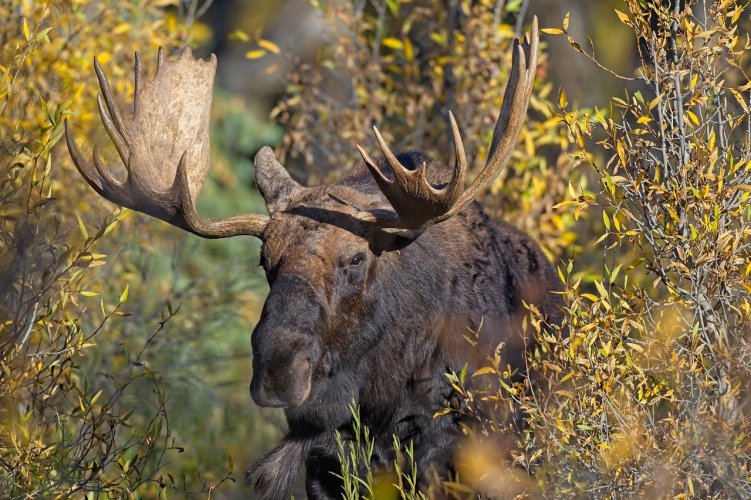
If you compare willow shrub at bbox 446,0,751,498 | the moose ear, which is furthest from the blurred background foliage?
the moose ear

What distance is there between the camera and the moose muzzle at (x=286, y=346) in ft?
15.0

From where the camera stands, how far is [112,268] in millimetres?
7754

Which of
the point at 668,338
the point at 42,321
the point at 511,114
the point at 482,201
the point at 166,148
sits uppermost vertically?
the point at 166,148

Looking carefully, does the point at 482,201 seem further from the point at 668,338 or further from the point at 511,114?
the point at 668,338

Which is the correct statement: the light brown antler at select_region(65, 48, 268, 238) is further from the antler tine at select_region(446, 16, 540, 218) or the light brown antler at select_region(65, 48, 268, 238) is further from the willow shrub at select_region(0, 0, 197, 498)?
the antler tine at select_region(446, 16, 540, 218)

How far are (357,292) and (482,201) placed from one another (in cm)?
313

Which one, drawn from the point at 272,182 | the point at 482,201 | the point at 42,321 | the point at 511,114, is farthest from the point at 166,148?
the point at 482,201

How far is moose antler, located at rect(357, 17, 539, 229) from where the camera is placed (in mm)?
4480

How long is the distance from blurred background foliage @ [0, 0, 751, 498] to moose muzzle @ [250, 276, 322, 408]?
47 centimetres

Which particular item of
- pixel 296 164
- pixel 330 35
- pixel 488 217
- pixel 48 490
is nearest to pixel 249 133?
pixel 296 164

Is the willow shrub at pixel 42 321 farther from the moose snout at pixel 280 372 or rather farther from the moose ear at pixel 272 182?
the moose ear at pixel 272 182

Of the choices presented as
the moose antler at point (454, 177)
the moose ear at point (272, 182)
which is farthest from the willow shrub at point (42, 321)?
the moose antler at point (454, 177)

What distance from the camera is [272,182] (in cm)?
543

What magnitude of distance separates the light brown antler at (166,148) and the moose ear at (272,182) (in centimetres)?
12
